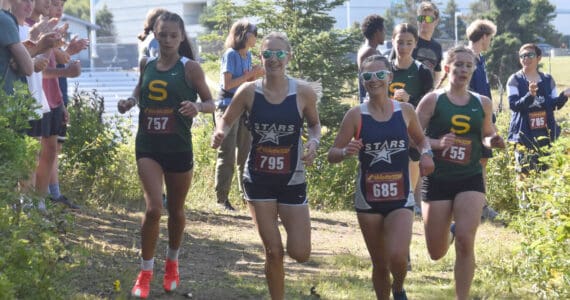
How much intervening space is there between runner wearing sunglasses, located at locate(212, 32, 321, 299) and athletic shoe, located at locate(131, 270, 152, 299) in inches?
39.5

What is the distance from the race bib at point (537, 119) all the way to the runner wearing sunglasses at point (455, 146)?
3.79 metres

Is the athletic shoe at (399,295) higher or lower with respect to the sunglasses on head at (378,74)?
lower

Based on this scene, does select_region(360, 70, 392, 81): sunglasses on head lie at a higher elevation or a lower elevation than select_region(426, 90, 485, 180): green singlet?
higher

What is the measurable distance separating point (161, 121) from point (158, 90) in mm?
220

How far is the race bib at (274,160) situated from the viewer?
6109mm

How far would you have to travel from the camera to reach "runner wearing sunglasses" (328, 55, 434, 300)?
615 cm

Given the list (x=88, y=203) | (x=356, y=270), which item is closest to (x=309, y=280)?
(x=356, y=270)

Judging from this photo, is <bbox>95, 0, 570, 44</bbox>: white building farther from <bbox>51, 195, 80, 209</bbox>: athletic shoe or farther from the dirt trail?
<bbox>51, 195, 80, 209</bbox>: athletic shoe

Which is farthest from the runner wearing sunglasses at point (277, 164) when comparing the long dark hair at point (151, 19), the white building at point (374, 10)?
the white building at point (374, 10)

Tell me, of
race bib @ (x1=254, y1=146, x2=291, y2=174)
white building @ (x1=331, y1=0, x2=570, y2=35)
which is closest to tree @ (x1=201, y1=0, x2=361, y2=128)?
race bib @ (x1=254, y1=146, x2=291, y2=174)

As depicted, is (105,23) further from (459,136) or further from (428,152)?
(428,152)

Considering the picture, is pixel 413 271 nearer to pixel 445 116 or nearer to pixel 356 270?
pixel 356 270

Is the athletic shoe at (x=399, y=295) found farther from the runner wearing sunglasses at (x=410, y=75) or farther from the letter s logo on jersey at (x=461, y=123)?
the runner wearing sunglasses at (x=410, y=75)

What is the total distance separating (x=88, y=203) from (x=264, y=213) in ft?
16.0
